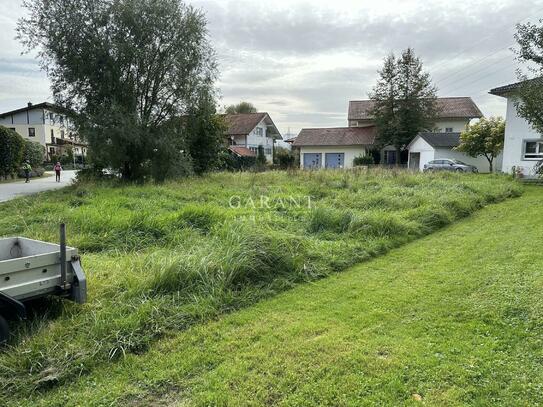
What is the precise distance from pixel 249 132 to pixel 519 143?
25.8m

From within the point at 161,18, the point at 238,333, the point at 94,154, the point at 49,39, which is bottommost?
the point at 238,333

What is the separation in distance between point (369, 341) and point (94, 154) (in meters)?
15.6

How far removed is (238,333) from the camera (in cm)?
336

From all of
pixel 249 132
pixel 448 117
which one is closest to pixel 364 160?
pixel 448 117

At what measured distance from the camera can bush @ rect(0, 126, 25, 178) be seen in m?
21.5

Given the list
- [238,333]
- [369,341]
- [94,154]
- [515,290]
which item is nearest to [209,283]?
[238,333]

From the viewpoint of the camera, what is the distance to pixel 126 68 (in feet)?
54.1

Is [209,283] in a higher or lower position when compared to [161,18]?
lower

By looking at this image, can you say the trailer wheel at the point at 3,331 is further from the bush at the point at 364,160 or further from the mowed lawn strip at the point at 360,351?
the bush at the point at 364,160

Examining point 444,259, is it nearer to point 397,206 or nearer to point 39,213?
point 397,206

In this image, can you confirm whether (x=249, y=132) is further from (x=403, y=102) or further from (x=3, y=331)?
(x=3, y=331)

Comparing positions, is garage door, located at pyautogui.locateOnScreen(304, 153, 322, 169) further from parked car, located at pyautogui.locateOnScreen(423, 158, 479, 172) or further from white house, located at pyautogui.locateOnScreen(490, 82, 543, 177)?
white house, located at pyautogui.locateOnScreen(490, 82, 543, 177)

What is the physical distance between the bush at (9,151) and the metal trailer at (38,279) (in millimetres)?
22369

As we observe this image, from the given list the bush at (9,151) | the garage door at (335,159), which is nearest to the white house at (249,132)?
the garage door at (335,159)
